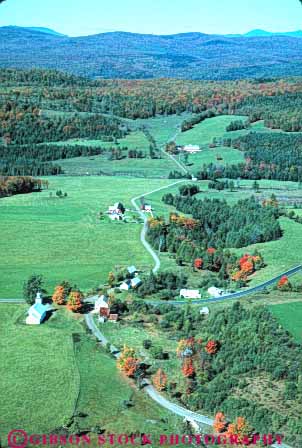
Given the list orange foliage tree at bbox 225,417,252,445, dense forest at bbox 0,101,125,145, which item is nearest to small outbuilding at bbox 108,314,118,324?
orange foliage tree at bbox 225,417,252,445

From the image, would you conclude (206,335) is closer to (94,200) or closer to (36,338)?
(36,338)

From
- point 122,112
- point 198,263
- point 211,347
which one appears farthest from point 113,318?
point 122,112

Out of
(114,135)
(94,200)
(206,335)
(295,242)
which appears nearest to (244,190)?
(94,200)

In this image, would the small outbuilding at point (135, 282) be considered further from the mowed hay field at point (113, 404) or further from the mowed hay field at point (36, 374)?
the mowed hay field at point (113, 404)

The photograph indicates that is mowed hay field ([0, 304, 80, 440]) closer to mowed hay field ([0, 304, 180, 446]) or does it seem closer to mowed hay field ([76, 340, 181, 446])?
mowed hay field ([0, 304, 180, 446])

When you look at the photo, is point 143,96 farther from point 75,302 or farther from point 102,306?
point 102,306
